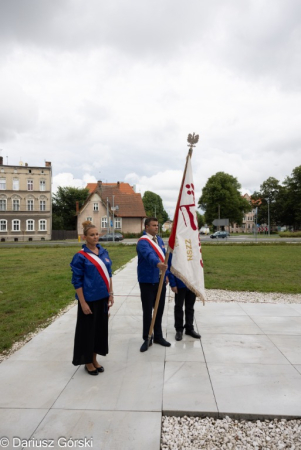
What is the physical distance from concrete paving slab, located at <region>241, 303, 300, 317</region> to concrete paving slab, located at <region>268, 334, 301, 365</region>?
152 cm

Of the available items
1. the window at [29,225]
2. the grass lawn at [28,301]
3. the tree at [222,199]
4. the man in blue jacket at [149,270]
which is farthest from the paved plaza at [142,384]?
the tree at [222,199]

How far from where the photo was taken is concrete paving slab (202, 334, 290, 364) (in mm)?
4469

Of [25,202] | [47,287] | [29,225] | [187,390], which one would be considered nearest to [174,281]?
[187,390]

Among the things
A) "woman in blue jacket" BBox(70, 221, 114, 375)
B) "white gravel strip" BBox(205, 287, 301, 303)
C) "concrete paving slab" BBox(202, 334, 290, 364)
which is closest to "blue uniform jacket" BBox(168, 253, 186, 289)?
"concrete paving slab" BBox(202, 334, 290, 364)

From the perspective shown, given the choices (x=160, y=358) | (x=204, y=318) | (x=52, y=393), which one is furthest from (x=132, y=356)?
(x=204, y=318)

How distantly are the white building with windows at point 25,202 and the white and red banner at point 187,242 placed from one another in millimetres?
49879

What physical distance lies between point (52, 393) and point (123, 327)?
8.59 ft

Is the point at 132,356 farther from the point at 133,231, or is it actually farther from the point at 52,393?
the point at 133,231

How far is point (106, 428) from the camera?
296 cm

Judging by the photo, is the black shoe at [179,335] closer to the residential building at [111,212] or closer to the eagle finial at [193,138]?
the eagle finial at [193,138]

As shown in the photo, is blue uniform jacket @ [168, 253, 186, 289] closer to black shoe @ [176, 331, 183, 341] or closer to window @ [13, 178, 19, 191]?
black shoe @ [176, 331, 183, 341]

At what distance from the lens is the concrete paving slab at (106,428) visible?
9.14 ft

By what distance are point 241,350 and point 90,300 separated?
2455 mm

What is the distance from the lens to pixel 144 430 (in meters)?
2.95
